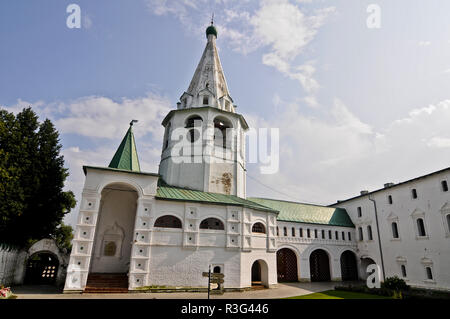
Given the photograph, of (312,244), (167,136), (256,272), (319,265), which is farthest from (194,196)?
(319,265)

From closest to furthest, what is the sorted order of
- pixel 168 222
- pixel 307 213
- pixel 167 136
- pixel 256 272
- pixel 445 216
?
pixel 168 222, pixel 445 216, pixel 256 272, pixel 167 136, pixel 307 213

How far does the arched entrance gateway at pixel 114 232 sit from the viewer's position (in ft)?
67.3

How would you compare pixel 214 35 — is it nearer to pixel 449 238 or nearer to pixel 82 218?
pixel 82 218

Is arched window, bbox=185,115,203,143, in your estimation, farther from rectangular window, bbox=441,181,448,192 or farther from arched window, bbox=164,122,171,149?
rectangular window, bbox=441,181,448,192

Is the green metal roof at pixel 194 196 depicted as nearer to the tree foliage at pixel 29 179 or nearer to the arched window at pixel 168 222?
the arched window at pixel 168 222

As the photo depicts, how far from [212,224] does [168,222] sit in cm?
360

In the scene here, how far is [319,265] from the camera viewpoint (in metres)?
29.9

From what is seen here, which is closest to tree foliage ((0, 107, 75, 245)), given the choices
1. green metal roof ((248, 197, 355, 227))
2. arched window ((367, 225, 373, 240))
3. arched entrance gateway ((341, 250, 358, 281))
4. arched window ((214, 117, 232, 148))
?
arched window ((214, 117, 232, 148))

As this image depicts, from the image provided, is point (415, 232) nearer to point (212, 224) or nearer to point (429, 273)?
point (429, 273)

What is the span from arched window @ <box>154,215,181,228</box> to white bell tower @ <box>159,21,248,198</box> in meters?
4.07

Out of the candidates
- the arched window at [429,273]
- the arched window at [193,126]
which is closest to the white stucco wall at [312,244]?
the arched window at [429,273]

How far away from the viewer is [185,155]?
79.6 ft

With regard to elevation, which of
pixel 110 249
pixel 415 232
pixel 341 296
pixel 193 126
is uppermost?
pixel 193 126
